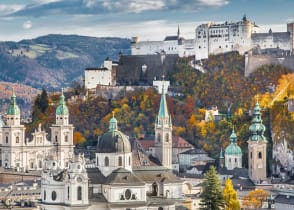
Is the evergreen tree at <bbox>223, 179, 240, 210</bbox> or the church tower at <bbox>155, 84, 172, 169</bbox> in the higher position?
the church tower at <bbox>155, 84, 172, 169</bbox>

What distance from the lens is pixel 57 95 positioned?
148500 millimetres

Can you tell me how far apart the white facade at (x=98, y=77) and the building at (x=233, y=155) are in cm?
2901

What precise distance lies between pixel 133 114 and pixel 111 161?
177 feet

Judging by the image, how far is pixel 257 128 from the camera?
387 ft

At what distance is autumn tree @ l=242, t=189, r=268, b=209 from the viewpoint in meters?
96.9

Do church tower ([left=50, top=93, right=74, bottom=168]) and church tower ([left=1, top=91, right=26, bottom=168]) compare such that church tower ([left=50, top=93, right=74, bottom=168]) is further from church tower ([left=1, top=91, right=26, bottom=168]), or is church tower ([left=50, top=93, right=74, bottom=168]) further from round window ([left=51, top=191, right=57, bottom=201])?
round window ([left=51, top=191, right=57, bottom=201])

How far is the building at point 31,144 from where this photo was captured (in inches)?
4660

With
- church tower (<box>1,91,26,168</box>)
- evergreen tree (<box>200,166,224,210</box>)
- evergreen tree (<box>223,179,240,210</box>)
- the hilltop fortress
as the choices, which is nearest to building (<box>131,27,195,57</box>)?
the hilltop fortress

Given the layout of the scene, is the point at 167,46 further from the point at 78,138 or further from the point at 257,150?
the point at 257,150

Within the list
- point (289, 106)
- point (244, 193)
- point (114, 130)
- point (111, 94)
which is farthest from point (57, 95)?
point (114, 130)

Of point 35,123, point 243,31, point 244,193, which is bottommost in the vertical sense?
point 244,193

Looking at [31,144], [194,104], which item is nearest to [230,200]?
[31,144]

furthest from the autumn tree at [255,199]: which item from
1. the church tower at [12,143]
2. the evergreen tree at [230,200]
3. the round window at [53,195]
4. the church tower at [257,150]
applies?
the church tower at [12,143]

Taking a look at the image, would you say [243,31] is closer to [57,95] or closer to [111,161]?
[57,95]
